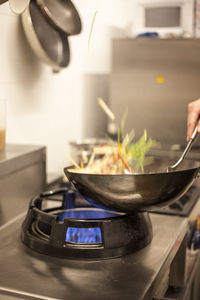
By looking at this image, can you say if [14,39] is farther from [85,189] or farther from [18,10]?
[85,189]

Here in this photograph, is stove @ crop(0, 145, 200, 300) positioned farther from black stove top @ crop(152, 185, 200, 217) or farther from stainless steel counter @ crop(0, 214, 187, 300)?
black stove top @ crop(152, 185, 200, 217)

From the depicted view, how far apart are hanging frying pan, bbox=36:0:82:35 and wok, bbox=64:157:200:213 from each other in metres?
0.84

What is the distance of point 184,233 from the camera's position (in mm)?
1341

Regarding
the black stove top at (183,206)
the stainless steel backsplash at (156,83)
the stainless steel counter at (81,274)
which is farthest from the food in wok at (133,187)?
the stainless steel backsplash at (156,83)

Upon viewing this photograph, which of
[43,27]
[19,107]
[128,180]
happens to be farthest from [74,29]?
[128,180]

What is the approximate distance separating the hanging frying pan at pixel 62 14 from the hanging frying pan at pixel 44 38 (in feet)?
0.16

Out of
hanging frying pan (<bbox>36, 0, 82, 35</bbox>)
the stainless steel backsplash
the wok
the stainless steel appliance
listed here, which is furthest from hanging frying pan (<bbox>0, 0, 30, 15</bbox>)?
the stainless steel appliance

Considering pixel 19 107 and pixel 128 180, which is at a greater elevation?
pixel 19 107

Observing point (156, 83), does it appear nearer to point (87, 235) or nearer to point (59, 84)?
point (59, 84)

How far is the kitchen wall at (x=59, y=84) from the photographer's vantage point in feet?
5.81

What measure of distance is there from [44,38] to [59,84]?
52 centimetres

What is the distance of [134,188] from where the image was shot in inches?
38.7

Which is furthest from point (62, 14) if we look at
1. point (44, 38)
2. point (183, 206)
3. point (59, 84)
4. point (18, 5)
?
point (183, 206)

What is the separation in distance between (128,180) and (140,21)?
2359 mm
